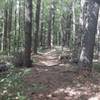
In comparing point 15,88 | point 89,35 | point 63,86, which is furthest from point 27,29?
point 63,86

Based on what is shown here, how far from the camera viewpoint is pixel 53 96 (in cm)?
674

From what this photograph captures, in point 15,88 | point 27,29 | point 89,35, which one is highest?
point 27,29

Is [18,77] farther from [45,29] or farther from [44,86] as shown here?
[45,29]

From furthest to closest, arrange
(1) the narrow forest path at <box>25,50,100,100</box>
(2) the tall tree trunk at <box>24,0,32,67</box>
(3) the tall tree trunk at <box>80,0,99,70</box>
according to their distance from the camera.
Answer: (2) the tall tree trunk at <box>24,0,32,67</box>, (3) the tall tree trunk at <box>80,0,99,70</box>, (1) the narrow forest path at <box>25,50,100,100</box>

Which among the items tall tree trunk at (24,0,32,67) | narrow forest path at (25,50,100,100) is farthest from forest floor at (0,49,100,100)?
tall tree trunk at (24,0,32,67)

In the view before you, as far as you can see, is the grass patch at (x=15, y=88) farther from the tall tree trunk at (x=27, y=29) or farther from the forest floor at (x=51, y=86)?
the tall tree trunk at (x=27, y=29)

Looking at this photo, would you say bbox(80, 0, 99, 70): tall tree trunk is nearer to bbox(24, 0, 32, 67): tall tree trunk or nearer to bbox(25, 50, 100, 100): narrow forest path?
bbox(25, 50, 100, 100): narrow forest path

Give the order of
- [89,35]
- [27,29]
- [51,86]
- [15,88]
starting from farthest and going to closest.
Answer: [27,29] < [89,35] < [51,86] < [15,88]

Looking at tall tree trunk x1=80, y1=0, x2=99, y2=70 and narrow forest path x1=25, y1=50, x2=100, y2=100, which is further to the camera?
tall tree trunk x1=80, y1=0, x2=99, y2=70

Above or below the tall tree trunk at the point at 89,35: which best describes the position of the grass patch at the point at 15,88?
below

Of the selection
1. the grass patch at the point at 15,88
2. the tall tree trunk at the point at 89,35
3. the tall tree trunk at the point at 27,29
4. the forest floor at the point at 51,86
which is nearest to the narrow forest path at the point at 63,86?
the forest floor at the point at 51,86

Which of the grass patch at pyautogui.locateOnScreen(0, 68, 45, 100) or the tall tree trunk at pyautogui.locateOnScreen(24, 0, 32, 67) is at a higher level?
the tall tree trunk at pyautogui.locateOnScreen(24, 0, 32, 67)

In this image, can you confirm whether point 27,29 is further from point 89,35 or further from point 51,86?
point 51,86

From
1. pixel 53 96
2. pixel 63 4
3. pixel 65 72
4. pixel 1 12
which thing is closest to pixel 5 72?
pixel 65 72
